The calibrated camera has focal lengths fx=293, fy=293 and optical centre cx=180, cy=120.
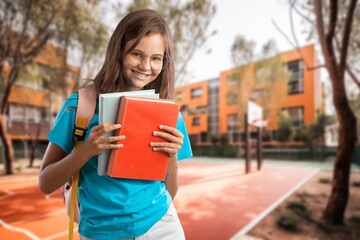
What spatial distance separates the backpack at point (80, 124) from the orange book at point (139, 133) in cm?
15

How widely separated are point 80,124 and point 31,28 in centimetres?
1200

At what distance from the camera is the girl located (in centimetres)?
112

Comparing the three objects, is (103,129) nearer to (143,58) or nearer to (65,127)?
(65,127)

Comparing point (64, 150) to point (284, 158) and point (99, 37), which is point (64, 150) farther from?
point (284, 158)

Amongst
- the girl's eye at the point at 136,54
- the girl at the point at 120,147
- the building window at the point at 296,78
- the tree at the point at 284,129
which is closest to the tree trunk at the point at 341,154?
the girl at the point at 120,147

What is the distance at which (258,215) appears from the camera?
6.00 metres

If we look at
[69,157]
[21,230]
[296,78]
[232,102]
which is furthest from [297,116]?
[69,157]

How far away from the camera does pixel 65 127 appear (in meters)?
1.13

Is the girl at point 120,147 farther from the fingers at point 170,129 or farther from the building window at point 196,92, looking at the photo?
the building window at point 196,92

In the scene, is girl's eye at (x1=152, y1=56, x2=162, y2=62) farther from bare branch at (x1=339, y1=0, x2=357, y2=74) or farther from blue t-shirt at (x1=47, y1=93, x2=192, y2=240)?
bare branch at (x1=339, y1=0, x2=357, y2=74)

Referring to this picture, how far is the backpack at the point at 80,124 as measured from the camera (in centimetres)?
111

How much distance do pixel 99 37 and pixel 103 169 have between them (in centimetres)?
1329

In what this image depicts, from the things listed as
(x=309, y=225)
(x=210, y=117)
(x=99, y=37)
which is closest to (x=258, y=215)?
(x=309, y=225)

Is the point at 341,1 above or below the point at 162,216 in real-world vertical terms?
above
